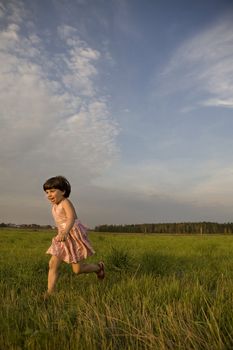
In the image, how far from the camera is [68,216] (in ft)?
18.9

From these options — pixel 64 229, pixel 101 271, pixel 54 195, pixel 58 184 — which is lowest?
pixel 101 271

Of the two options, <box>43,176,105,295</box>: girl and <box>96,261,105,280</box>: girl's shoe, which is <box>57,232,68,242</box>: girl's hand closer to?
<box>43,176,105,295</box>: girl

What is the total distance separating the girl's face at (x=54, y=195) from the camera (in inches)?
231

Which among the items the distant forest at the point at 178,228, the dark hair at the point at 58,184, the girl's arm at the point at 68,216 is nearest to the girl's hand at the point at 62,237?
the girl's arm at the point at 68,216

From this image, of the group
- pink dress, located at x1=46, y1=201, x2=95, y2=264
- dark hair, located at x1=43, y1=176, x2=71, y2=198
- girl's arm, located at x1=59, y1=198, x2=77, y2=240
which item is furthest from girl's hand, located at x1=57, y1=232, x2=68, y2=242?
dark hair, located at x1=43, y1=176, x2=71, y2=198

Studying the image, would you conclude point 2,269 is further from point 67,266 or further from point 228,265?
point 228,265

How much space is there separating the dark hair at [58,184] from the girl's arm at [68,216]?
17 cm

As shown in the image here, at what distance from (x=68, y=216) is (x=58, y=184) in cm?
51

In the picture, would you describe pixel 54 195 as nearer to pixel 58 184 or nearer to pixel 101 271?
pixel 58 184

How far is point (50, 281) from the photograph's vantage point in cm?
546

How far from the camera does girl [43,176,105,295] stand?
18.8 ft

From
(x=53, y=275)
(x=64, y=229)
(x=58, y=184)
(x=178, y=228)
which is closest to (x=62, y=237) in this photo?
(x=64, y=229)

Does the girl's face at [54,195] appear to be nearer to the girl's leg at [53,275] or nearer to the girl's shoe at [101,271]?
the girl's leg at [53,275]

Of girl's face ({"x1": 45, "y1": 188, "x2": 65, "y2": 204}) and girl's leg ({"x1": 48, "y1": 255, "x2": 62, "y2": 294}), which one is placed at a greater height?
girl's face ({"x1": 45, "y1": 188, "x2": 65, "y2": 204})
